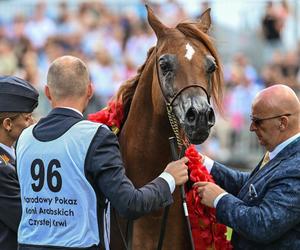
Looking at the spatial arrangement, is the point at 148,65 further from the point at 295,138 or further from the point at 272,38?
the point at 272,38

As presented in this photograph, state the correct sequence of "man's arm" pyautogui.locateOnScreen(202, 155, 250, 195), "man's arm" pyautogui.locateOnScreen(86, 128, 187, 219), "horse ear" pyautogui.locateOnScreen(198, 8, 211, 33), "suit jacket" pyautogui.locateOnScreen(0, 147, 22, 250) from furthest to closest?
"man's arm" pyautogui.locateOnScreen(202, 155, 250, 195)
"horse ear" pyautogui.locateOnScreen(198, 8, 211, 33)
"suit jacket" pyautogui.locateOnScreen(0, 147, 22, 250)
"man's arm" pyautogui.locateOnScreen(86, 128, 187, 219)

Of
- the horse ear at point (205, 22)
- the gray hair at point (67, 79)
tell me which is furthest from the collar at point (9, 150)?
the horse ear at point (205, 22)

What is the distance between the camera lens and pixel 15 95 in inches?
192

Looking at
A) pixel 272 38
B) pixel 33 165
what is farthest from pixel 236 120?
pixel 33 165

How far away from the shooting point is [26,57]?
50.6 ft

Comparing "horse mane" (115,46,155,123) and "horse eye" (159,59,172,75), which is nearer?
"horse eye" (159,59,172,75)

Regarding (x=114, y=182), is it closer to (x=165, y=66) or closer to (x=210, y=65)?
(x=165, y=66)

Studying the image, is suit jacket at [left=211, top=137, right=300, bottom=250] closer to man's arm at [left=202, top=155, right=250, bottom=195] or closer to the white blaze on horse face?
man's arm at [left=202, top=155, right=250, bottom=195]

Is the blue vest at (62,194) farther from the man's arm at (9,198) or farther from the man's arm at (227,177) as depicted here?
the man's arm at (227,177)

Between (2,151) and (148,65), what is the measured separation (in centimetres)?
111

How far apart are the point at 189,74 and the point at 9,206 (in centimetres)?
132

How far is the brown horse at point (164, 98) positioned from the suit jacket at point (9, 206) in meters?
0.80

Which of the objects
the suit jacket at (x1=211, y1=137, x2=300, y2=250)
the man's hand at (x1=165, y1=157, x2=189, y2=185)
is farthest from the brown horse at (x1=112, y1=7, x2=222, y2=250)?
the suit jacket at (x1=211, y1=137, x2=300, y2=250)

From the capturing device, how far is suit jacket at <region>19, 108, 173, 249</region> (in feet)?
14.0
